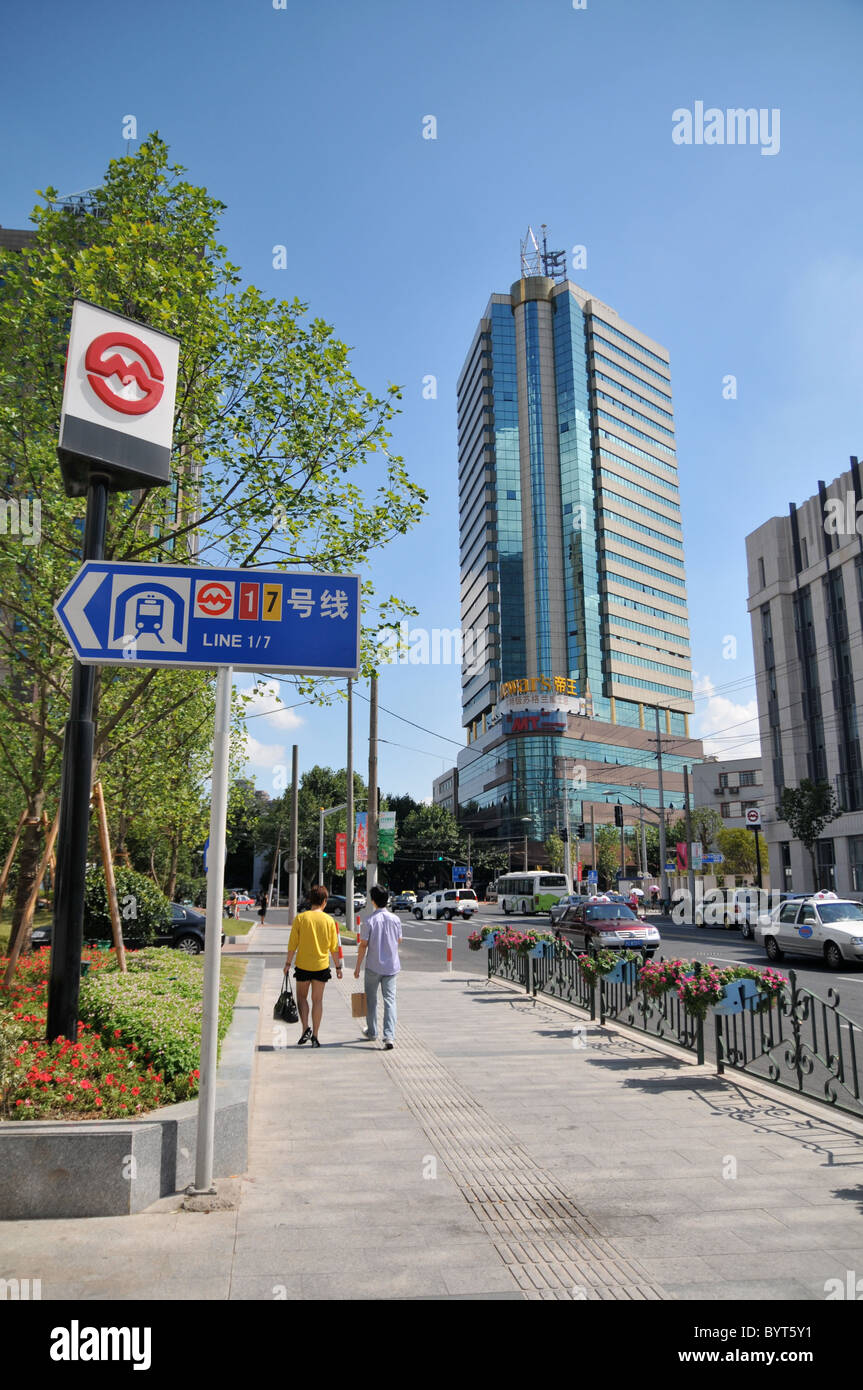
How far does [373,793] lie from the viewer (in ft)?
86.6

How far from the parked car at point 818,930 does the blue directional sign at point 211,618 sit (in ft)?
56.0

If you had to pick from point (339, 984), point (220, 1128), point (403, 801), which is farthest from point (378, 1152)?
point (403, 801)

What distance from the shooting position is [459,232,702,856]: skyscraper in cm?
10269

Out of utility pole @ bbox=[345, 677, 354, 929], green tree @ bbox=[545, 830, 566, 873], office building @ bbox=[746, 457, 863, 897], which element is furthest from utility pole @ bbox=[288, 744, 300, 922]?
green tree @ bbox=[545, 830, 566, 873]

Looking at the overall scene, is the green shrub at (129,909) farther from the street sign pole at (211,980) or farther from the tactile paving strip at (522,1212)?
the street sign pole at (211,980)

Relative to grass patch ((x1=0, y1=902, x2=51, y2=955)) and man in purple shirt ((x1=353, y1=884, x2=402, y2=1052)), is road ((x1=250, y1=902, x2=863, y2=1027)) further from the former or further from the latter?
grass patch ((x1=0, y1=902, x2=51, y2=955))

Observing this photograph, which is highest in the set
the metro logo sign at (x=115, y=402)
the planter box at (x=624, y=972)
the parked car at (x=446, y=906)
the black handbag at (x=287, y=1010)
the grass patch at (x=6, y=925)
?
the metro logo sign at (x=115, y=402)

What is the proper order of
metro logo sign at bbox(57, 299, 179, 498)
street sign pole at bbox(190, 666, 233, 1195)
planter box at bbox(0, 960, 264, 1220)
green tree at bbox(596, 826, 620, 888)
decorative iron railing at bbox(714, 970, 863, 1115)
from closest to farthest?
planter box at bbox(0, 960, 264, 1220) → street sign pole at bbox(190, 666, 233, 1195) → metro logo sign at bbox(57, 299, 179, 498) → decorative iron railing at bbox(714, 970, 863, 1115) → green tree at bbox(596, 826, 620, 888)

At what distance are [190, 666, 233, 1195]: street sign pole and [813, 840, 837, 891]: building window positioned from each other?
49766 mm

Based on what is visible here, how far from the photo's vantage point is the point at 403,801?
336ft

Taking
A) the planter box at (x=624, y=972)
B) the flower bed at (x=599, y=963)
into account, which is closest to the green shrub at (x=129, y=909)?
the flower bed at (x=599, y=963)

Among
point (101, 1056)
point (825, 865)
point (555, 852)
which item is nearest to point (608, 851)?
point (555, 852)

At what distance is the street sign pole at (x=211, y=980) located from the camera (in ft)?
16.7
